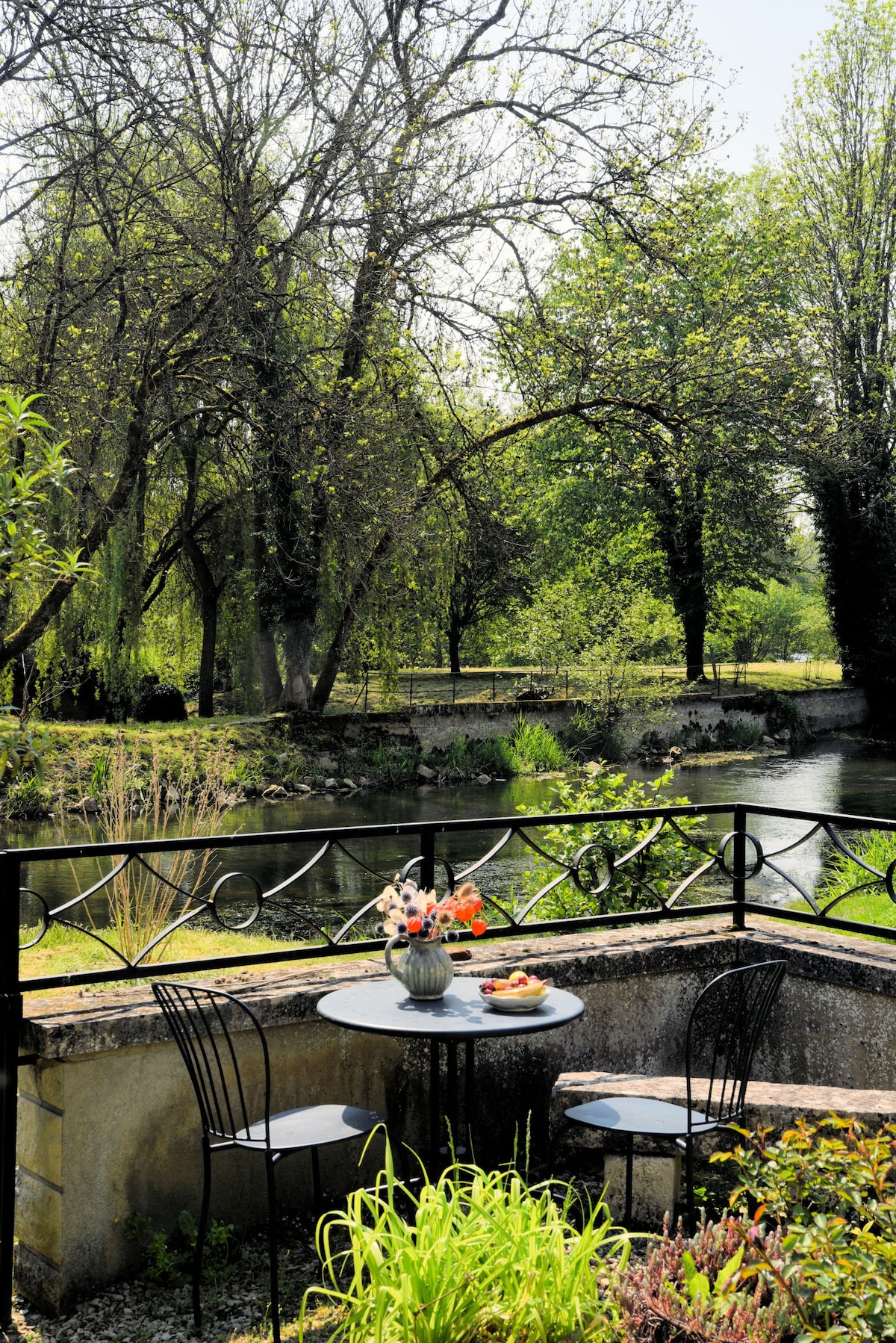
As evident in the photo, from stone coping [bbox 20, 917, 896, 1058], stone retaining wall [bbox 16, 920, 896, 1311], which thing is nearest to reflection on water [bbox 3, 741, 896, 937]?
stone coping [bbox 20, 917, 896, 1058]

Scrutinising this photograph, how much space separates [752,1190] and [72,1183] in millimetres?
2237

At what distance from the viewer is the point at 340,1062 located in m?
4.47

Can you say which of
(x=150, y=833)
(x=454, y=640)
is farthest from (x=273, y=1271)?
(x=454, y=640)

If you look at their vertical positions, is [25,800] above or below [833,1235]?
below

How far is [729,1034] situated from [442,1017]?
2.18 meters

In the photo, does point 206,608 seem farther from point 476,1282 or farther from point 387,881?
point 476,1282

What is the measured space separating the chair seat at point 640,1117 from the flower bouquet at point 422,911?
77cm

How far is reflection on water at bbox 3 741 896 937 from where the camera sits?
1176 centimetres

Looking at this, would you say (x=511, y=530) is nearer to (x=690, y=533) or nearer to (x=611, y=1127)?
(x=611, y=1127)

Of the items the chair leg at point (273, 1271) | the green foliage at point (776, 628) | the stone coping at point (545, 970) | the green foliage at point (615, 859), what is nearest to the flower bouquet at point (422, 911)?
the stone coping at point (545, 970)

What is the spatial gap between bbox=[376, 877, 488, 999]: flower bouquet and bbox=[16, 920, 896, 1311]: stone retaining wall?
472 millimetres

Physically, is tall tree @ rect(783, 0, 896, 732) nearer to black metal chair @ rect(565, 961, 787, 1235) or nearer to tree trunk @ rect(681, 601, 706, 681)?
tree trunk @ rect(681, 601, 706, 681)

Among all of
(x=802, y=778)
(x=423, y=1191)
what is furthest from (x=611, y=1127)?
(x=802, y=778)

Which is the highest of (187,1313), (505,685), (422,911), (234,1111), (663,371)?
(663,371)
